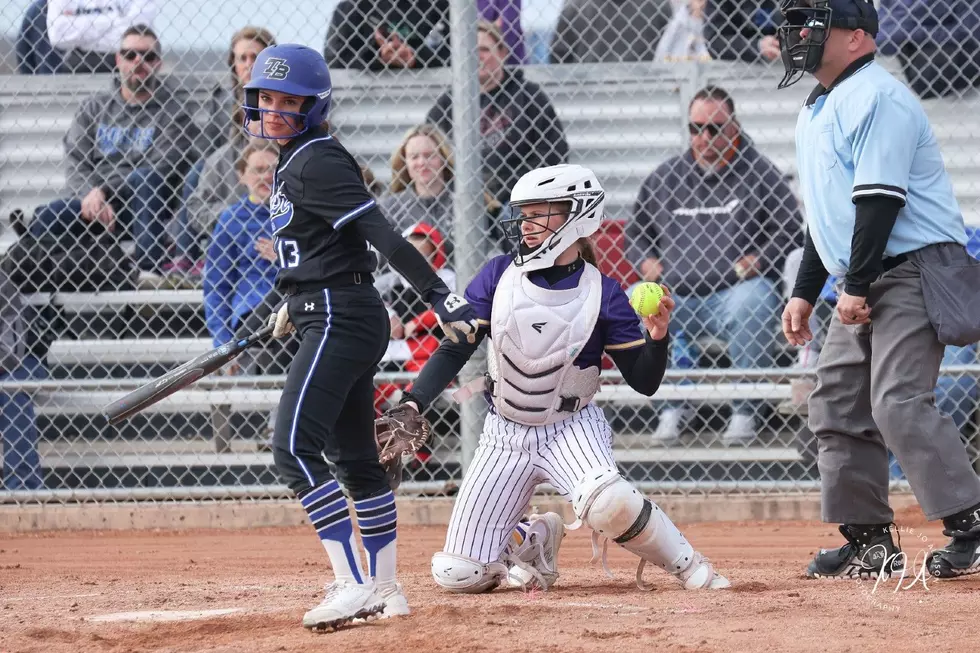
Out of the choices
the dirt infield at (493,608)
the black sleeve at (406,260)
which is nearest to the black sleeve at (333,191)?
the black sleeve at (406,260)

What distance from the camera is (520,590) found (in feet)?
15.0

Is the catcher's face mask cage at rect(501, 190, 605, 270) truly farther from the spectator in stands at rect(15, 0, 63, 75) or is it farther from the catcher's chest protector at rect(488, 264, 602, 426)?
the spectator in stands at rect(15, 0, 63, 75)

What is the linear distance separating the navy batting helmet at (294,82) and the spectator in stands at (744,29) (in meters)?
3.62

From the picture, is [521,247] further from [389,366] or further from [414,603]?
[389,366]

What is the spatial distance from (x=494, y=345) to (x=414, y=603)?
3.15 feet

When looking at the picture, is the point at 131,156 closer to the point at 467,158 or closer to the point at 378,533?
the point at 467,158

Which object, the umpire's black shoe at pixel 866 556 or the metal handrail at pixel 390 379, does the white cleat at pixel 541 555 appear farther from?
the metal handrail at pixel 390 379

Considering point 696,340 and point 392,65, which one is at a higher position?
point 392,65

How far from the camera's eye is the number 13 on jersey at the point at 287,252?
3967 mm

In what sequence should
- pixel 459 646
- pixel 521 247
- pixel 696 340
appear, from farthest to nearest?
pixel 696 340 → pixel 521 247 → pixel 459 646

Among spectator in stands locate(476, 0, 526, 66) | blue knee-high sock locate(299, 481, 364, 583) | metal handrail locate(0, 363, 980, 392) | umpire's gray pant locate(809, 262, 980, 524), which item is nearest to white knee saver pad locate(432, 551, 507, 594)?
blue knee-high sock locate(299, 481, 364, 583)

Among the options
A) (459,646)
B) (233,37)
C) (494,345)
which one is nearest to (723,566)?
(494,345)

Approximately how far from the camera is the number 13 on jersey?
13.0ft

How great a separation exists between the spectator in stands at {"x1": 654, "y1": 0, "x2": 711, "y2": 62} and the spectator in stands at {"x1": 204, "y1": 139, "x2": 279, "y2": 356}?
8.73ft
